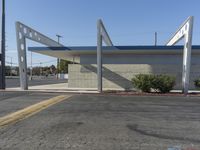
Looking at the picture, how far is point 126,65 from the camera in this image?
2725 centimetres

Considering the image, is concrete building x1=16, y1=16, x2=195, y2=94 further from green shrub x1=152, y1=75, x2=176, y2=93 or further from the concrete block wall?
green shrub x1=152, y1=75, x2=176, y2=93

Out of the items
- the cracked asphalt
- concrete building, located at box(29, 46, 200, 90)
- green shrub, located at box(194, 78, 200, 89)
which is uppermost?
concrete building, located at box(29, 46, 200, 90)

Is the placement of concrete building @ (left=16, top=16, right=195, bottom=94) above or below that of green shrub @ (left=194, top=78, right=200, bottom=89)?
above

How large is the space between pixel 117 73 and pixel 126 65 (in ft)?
3.97

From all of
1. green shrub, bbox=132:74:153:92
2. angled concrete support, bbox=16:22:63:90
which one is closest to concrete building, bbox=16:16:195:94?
angled concrete support, bbox=16:22:63:90

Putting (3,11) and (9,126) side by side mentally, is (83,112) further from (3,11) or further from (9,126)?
(3,11)

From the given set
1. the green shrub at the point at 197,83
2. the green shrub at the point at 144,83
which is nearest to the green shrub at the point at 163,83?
the green shrub at the point at 144,83

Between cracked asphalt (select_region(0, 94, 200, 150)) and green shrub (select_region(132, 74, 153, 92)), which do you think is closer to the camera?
cracked asphalt (select_region(0, 94, 200, 150))

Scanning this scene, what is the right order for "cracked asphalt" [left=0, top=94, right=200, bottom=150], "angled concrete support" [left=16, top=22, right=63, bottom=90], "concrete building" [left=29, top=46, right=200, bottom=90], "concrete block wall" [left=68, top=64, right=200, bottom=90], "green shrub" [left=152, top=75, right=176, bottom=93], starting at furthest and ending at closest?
"concrete block wall" [left=68, top=64, right=200, bottom=90] → "concrete building" [left=29, top=46, right=200, bottom=90] → "angled concrete support" [left=16, top=22, right=63, bottom=90] → "green shrub" [left=152, top=75, right=176, bottom=93] → "cracked asphalt" [left=0, top=94, right=200, bottom=150]

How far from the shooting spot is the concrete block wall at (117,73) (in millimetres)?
26484

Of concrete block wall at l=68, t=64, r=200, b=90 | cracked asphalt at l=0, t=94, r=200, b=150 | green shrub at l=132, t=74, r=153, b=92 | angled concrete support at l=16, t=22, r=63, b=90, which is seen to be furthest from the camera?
concrete block wall at l=68, t=64, r=200, b=90

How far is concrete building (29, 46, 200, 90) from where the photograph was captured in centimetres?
2630

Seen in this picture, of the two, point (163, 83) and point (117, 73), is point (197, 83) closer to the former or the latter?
point (163, 83)

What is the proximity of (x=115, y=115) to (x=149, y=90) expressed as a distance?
12134 millimetres
